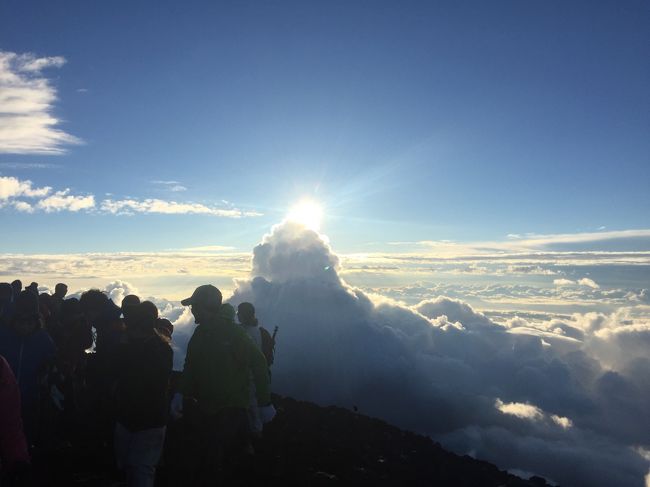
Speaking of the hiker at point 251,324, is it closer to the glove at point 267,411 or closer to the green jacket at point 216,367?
the glove at point 267,411

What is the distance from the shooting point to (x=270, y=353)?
10281mm

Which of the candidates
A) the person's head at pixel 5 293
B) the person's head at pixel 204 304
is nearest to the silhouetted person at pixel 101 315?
the person's head at pixel 5 293

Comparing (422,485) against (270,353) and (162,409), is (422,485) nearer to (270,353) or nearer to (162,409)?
(270,353)

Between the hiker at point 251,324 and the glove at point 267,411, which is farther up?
the hiker at point 251,324

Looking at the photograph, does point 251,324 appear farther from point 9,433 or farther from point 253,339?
point 9,433

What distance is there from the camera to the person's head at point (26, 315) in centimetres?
520

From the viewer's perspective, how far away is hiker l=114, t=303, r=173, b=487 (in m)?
4.74

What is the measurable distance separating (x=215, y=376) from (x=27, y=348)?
2.16 metres

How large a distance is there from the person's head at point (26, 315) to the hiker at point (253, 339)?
3.21 metres

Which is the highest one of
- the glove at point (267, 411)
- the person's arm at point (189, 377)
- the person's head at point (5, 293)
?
the person's head at point (5, 293)

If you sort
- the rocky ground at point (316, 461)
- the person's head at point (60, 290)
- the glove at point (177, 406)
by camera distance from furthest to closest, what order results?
the person's head at point (60, 290) → the rocky ground at point (316, 461) → the glove at point (177, 406)

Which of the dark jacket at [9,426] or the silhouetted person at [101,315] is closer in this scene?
the dark jacket at [9,426]

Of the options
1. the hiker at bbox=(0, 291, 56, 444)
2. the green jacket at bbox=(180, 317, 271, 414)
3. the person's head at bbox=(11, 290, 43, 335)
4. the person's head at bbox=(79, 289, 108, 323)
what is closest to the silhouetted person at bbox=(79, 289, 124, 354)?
the person's head at bbox=(79, 289, 108, 323)

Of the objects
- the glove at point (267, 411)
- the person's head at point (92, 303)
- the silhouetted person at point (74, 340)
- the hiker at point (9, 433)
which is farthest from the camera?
the person's head at point (92, 303)
